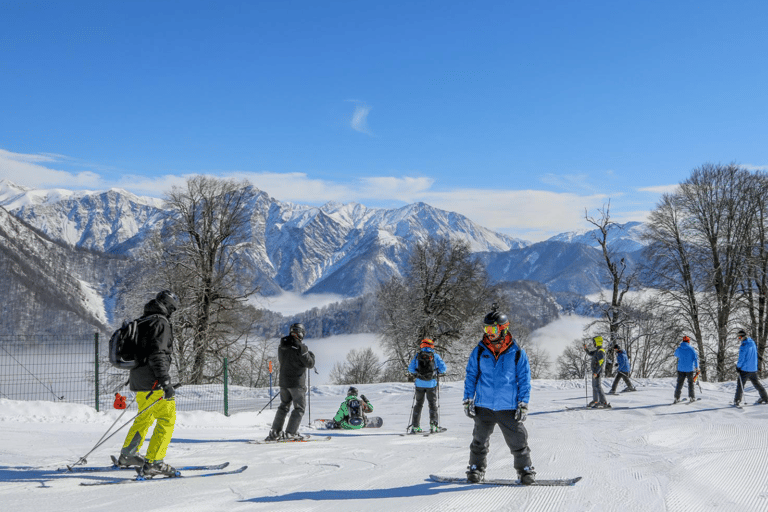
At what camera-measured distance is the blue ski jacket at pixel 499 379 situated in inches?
247

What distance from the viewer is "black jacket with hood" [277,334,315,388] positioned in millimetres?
9625


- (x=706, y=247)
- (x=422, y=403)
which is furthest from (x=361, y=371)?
(x=422, y=403)

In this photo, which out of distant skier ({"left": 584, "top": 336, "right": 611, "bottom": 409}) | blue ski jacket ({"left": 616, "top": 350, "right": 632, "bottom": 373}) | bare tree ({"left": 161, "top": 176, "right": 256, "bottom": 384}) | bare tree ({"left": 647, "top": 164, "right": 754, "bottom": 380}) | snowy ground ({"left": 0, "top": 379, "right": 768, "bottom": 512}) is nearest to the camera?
snowy ground ({"left": 0, "top": 379, "right": 768, "bottom": 512})

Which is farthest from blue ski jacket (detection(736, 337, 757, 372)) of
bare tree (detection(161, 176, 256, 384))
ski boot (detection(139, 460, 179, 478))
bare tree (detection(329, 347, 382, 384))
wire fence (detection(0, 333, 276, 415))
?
bare tree (detection(329, 347, 382, 384))

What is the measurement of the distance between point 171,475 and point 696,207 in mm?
30319

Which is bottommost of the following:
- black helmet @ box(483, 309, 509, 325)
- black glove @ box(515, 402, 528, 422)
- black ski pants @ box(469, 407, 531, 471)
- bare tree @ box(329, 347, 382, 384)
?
bare tree @ box(329, 347, 382, 384)

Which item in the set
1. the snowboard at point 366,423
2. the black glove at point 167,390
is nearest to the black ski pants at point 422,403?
the snowboard at point 366,423

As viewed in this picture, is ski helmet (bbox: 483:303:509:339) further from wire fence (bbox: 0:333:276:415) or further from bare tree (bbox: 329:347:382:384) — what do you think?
bare tree (bbox: 329:347:382:384)

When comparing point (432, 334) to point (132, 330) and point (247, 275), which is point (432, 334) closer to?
point (247, 275)

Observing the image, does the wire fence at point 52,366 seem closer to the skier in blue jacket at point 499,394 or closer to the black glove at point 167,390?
the black glove at point 167,390

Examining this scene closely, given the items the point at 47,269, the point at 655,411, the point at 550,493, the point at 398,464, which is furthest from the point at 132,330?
the point at 47,269

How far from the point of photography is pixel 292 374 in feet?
31.7

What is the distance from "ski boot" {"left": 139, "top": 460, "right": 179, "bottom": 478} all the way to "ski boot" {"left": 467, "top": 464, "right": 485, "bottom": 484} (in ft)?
10.7

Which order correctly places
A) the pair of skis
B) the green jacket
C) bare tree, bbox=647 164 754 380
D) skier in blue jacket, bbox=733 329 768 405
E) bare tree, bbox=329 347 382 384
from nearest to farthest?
the pair of skis → the green jacket → skier in blue jacket, bbox=733 329 768 405 → bare tree, bbox=647 164 754 380 → bare tree, bbox=329 347 382 384
